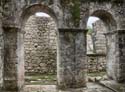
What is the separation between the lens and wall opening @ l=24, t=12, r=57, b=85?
12227mm

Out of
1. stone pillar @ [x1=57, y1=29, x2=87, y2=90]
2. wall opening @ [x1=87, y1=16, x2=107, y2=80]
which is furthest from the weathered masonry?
wall opening @ [x1=87, y1=16, x2=107, y2=80]

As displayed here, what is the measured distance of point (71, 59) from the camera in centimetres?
880

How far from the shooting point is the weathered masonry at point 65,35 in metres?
8.37

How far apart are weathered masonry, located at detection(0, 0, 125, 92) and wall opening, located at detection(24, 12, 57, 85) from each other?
321 centimetres

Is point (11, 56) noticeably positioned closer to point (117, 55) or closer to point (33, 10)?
point (33, 10)

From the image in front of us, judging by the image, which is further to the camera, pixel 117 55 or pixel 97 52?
pixel 97 52

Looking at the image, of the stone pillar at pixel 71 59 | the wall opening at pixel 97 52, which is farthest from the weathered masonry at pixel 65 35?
the wall opening at pixel 97 52

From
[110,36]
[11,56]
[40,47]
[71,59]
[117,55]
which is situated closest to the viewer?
[11,56]

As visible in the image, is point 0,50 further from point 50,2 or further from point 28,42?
point 28,42

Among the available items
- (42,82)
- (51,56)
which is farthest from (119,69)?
(51,56)

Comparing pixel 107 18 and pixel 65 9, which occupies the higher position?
pixel 65 9

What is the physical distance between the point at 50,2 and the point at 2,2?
1.91 m

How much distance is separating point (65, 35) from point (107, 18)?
2.34m

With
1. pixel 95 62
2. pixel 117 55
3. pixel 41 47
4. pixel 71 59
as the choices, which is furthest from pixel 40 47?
pixel 117 55
